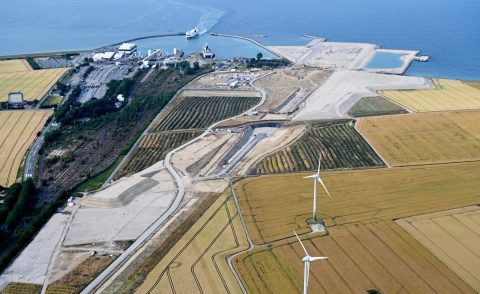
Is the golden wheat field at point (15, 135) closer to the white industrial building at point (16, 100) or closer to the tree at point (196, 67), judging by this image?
the white industrial building at point (16, 100)

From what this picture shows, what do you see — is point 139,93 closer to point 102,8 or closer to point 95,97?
point 95,97

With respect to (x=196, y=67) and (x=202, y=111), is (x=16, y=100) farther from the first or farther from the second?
(x=196, y=67)

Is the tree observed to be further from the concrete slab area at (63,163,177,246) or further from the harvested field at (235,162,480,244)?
the harvested field at (235,162,480,244)

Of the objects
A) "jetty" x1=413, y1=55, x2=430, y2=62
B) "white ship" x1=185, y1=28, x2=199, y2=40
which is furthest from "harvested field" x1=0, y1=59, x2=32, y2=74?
"jetty" x1=413, y1=55, x2=430, y2=62

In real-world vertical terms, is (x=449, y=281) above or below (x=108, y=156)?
above

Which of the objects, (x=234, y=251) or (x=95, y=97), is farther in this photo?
(x=95, y=97)

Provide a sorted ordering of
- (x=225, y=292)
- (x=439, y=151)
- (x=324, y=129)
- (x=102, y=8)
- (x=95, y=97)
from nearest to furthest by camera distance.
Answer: (x=225, y=292), (x=439, y=151), (x=324, y=129), (x=95, y=97), (x=102, y=8)

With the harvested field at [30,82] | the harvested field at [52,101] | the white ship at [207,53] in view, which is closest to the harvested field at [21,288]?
the harvested field at [52,101]

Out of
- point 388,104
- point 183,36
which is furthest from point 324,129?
point 183,36
